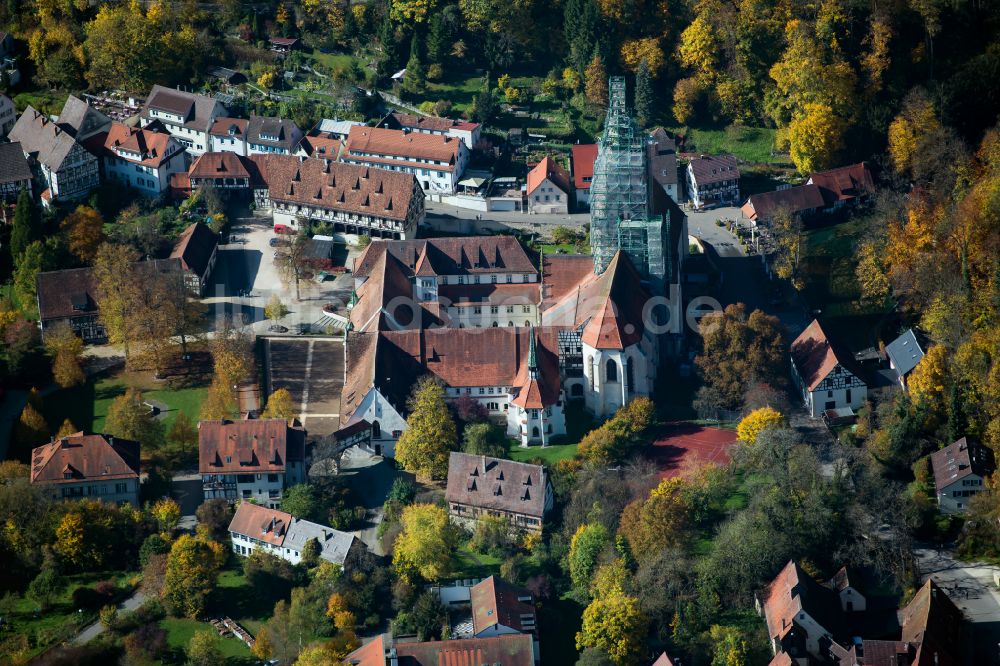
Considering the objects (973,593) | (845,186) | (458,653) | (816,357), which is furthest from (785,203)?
(458,653)

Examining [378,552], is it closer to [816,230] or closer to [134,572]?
[134,572]

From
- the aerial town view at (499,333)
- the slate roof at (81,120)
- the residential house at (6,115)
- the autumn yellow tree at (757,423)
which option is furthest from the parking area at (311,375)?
the residential house at (6,115)

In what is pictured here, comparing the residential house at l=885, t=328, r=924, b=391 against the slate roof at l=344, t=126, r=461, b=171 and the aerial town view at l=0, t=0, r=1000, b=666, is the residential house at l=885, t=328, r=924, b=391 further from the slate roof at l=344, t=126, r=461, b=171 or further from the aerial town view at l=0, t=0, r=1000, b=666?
the slate roof at l=344, t=126, r=461, b=171

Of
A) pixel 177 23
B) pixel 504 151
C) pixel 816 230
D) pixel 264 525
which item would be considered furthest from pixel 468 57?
pixel 264 525

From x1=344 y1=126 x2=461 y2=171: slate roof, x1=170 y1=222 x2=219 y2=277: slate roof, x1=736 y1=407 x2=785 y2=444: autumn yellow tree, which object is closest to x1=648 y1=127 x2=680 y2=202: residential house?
x1=344 y1=126 x2=461 y2=171: slate roof

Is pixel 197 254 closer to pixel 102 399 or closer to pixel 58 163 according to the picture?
pixel 102 399

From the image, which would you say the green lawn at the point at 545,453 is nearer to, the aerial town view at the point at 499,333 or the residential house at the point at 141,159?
the aerial town view at the point at 499,333
